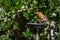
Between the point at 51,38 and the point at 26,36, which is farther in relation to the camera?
the point at 51,38

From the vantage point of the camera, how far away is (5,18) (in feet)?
12.6

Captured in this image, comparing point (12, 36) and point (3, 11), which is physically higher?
point (3, 11)

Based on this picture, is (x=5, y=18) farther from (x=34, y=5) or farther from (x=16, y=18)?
(x=34, y=5)

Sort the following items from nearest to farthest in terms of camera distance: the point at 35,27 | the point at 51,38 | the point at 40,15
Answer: the point at 35,27, the point at 40,15, the point at 51,38

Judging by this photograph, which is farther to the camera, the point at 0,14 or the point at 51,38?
the point at 51,38

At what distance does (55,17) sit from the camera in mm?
4027

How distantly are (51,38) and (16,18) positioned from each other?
2.46 feet

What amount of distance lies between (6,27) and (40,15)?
582mm

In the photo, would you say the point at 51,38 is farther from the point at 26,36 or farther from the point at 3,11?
the point at 3,11

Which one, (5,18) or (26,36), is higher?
(5,18)

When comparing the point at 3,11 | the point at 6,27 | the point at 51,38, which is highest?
the point at 3,11

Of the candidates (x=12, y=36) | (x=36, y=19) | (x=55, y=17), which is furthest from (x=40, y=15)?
(x=12, y=36)

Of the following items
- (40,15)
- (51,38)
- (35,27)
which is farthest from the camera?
(51,38)

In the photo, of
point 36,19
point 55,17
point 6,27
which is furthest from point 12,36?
point 55,17
